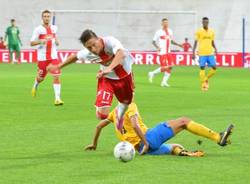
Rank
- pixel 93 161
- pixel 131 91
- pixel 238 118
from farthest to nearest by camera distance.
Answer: pixel 238 118 < pixel 131 91 < pixel 93 161

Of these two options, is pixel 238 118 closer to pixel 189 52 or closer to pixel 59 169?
pixel 59 169

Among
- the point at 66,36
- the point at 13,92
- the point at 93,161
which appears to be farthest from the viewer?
the point at 66,36

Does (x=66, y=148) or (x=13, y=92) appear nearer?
(x=66, y=148)

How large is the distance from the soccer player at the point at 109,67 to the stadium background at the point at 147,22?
40.6 meters

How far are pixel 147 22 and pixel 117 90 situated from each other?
4220 cm

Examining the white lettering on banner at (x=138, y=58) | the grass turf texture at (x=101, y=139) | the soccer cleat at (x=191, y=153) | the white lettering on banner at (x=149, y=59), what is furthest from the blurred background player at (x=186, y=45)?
the soccer cleat at (x=191, y=153)

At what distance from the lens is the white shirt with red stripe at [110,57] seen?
12344 mm

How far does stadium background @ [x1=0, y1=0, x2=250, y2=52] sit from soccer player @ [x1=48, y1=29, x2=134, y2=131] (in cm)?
4058

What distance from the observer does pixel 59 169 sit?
11.4 m

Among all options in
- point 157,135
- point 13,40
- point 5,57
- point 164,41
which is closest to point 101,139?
point 157,135

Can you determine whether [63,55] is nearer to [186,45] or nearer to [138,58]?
[138,58]

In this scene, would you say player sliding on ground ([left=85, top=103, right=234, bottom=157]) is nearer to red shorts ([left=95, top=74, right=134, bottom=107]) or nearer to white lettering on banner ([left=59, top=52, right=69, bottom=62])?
red shorts ([left=95, top=74, right=134, bottom=107])

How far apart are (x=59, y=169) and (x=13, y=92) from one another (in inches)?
606

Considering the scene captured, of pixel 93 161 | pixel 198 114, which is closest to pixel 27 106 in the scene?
pixel 198 114
